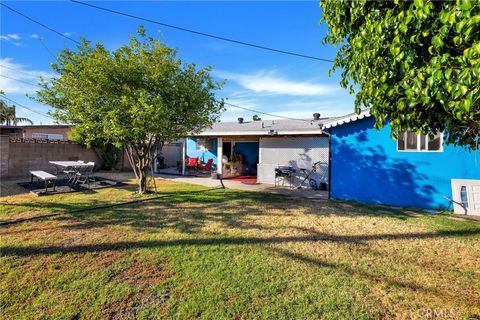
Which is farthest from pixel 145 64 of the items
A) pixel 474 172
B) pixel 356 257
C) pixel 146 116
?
pixel 474 172

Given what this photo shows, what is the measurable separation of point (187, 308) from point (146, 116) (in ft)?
18.3

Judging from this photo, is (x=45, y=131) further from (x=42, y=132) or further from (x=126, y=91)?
(x=126, y=91)

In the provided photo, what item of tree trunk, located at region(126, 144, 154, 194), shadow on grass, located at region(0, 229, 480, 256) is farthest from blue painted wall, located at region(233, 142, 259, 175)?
shadow on grass, located at region(0, 229, 480, 256)

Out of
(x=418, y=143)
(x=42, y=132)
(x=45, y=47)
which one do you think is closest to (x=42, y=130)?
(x=42, y=132)

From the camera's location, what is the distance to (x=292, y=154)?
12484mm

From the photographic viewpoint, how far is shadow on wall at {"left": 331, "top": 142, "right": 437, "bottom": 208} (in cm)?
811

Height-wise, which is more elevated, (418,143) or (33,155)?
(418,143)

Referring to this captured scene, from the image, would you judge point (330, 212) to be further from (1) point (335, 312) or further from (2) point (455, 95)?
(2) point (455, 95)

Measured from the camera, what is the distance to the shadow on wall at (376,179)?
811 cm

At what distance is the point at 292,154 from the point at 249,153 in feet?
15.9

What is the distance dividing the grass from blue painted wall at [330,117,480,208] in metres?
1.34

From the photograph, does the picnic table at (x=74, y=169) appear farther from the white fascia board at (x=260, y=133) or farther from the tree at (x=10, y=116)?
the tree at (x=10, y=116)

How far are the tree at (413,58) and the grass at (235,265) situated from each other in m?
2.09

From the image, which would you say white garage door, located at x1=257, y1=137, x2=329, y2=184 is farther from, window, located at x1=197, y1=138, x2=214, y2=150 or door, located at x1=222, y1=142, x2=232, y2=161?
window, located at x1=197, y1=138, x2=214, y2=150
